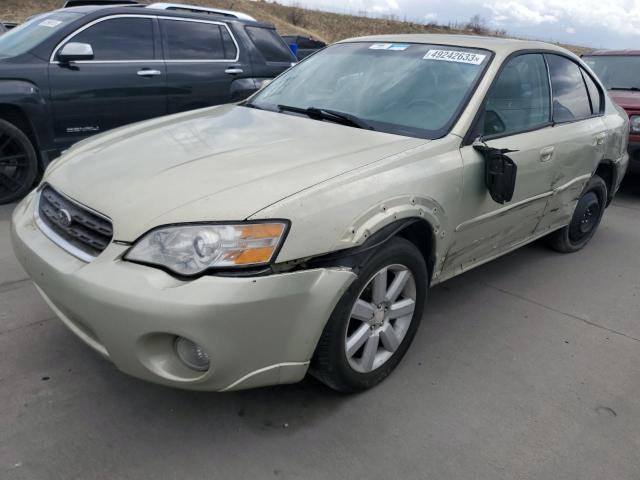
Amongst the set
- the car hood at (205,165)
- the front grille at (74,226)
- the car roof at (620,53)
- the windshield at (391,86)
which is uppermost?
the windshield at (391,86)

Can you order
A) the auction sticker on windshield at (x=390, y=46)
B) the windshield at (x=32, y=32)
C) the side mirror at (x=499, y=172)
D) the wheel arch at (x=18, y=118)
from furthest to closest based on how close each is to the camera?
the windshield at (x=32, y=32) < the wheel arch at (x=18, y=118) < the auction sticker on windshield at (x=390, y=46) < the side mirror at (x=499, y=172)

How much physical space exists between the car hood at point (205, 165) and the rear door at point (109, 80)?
2237mm

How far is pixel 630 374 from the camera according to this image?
2879 mm

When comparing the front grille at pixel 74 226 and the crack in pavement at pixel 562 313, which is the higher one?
the front grille at pixel 74 226

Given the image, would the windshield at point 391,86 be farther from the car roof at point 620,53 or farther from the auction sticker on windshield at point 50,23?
the car roof at point 620,53

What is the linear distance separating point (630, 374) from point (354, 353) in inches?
61.7

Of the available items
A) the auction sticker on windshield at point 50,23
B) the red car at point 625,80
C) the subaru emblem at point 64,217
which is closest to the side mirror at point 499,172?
the subaru emblem at point 64,217

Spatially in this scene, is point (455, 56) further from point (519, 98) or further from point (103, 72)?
point (103, 72)

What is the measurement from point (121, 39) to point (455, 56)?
3565 mm

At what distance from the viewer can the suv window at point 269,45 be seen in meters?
6.43

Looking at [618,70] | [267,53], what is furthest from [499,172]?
[618,70]

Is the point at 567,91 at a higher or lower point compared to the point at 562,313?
higher

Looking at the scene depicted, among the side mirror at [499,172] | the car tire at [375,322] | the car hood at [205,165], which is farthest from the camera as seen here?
the side mirror at [499,172]

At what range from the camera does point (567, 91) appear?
12.6ft
